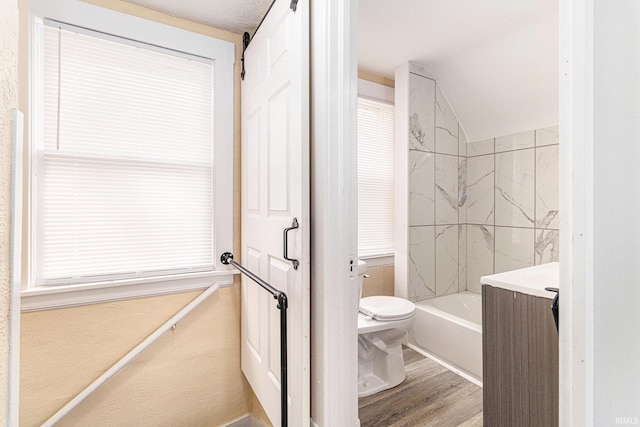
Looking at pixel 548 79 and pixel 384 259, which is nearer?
pixel 548 79

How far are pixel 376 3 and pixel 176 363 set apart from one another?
7.74 feet

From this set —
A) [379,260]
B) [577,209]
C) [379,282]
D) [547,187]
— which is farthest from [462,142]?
[577,209]

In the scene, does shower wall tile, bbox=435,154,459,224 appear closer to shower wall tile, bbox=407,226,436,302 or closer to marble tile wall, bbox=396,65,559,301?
marble tile wall, bbox=396,65,559,301

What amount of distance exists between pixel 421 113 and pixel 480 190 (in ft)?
2.99

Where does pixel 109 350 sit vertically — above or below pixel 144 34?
below

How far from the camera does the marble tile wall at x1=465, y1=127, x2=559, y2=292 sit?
2.41m

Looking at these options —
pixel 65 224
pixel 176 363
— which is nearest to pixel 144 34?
Result: pixel 65 224

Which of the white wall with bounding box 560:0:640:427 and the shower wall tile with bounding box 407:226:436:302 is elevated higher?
the white wall with bounding box 560:0:640:427

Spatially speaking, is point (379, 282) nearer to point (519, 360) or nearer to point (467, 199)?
point (467, 199)

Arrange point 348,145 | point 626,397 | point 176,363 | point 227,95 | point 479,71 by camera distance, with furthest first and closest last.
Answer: point 479,71 → point 227,95 → point 176,363 → point 348,145 → point 626,397

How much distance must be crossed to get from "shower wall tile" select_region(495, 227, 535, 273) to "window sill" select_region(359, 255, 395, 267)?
3.07 feet

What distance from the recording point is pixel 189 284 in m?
1.75

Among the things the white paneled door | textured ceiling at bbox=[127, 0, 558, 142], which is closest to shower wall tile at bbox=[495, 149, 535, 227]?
textured ceiling at bbox=[127, 0, 558, 142]

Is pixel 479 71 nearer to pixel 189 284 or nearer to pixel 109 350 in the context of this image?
pixel 189 284
